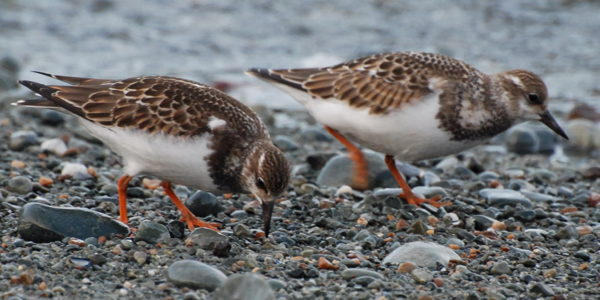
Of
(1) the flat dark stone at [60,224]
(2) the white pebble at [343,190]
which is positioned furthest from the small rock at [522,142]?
(1) the flat dark stone at [60,224]

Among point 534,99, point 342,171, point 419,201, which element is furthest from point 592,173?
point 342,171

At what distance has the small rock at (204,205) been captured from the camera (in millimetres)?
5176

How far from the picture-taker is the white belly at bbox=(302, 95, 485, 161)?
17.4ft

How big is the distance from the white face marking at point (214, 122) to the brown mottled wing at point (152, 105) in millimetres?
18

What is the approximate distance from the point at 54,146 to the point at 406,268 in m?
3.83

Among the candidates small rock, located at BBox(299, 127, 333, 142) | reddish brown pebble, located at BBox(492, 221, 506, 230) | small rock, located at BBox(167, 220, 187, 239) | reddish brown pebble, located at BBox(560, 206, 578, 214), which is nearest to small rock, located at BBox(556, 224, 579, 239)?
reddish brown pebble, located at BBox(492, 221, 506, 230)

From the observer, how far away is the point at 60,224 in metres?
4.22

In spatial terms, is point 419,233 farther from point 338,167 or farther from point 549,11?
point 549,11

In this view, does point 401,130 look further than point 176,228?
Yes

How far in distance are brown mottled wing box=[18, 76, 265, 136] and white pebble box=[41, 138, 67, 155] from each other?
1.46 m

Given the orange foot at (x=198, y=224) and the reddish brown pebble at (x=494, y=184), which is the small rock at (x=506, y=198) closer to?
the reddish brown pebble at (x=494, y=184)

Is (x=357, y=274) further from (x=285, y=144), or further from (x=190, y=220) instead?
(x=285, y=144)

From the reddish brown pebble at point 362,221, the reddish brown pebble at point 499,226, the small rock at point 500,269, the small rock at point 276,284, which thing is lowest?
the reddish brown pebble at point 362,221

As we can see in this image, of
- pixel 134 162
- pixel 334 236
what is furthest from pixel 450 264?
pixel 134 162
